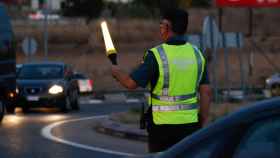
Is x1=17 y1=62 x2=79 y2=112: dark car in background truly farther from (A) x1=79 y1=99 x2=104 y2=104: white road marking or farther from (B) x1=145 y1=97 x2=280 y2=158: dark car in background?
(B) x1=145 y1=97 x2=280 y2=158: dark car in background

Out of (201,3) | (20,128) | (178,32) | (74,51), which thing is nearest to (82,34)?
(74,51)

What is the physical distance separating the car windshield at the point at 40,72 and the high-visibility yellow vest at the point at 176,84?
20.3 meters

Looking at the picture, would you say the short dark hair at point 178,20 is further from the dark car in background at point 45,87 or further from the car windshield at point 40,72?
the car windshield at point 40,72

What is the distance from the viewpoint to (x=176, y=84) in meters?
8.03

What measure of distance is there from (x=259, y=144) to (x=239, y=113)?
227mm

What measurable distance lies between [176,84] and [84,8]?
→ 79445 millimetres

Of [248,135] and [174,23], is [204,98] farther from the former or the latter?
[248,135]

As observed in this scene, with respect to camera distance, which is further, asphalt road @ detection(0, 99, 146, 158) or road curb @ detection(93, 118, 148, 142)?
road curb @ detection(93, 118, 148, 142)

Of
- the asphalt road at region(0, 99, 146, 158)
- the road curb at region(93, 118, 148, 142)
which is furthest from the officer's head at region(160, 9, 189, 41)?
the road curb at region(93, 118, 148, 142)

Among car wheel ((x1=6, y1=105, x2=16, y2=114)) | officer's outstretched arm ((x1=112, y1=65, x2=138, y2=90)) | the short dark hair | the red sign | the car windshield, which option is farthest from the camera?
the car windshield

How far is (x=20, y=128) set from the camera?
→ 21.0 meters

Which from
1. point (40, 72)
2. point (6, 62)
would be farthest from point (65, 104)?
point (6, 62)

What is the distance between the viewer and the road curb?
18.1 m

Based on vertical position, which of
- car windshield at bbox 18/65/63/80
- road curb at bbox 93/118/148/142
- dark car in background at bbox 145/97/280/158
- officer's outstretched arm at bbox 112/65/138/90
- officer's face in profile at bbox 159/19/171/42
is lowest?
road curb at bbox 93/118/148/142
